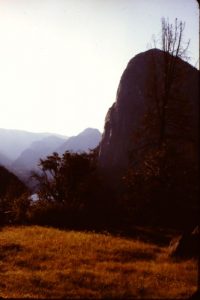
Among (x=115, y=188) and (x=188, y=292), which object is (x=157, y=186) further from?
(x=115, y=188)

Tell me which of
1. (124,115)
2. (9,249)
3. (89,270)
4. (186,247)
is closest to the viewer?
(89,270)

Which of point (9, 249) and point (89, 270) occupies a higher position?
point (89, 270)

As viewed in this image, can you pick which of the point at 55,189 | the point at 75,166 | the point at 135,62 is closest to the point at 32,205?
the point at 55,189

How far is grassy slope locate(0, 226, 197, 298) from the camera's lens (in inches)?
373

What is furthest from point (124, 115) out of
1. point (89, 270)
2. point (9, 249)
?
point (89, 270)

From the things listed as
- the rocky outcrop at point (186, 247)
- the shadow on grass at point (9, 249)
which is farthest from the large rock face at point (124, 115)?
the rocky outcrop at point (186, 247)

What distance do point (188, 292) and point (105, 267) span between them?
299 cm

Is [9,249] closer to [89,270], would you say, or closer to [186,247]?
[89,270]

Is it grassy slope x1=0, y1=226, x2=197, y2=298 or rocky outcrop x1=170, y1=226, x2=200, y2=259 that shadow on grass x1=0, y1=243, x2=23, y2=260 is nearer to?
grassy slope x1=0, y1=226, x2=197, y2=298

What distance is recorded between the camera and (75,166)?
32.9 meters

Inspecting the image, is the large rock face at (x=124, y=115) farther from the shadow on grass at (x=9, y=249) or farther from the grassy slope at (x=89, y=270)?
the grassy slope at (x=89, y=270)

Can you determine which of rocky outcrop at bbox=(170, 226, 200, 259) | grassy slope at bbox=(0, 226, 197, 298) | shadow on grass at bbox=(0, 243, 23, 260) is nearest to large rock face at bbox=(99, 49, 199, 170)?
shadow on grass at bbox=(0, 243, 23, 260)

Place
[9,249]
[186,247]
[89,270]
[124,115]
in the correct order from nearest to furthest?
1. [89,270]
2. [186,247]
3. [9,249]
4. [124,115]

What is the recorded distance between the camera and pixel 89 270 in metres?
11.3
